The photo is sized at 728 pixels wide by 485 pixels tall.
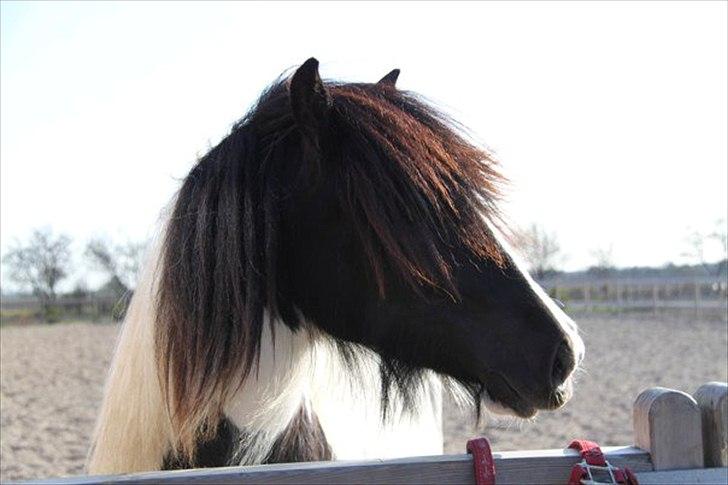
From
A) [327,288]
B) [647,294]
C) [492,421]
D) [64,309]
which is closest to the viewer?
[327,288]

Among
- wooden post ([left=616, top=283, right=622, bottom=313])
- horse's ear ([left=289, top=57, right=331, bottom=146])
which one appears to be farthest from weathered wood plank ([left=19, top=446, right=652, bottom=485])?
wooden post ([left=616, top=283, right=622, bottom=313])

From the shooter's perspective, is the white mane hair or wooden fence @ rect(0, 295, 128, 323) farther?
wooden fence @ rect(0, 295, 128, 323)

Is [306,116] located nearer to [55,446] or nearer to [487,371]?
[487,371]

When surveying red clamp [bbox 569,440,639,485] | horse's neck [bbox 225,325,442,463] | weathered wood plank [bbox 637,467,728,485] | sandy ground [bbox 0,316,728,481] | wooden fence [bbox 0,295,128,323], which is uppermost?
horse's neck [bbox 225,325,442,463]

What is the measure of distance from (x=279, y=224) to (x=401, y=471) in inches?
23.3

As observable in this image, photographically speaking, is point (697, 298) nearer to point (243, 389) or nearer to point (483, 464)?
point (243, 389)

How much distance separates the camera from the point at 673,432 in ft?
4.34

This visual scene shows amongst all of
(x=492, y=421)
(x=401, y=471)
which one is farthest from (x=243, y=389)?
(x=492, y=421)

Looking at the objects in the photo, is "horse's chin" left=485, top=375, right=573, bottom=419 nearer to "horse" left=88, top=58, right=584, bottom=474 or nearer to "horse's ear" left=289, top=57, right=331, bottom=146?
"horse" left=88, top=58, right=584, bottom=474

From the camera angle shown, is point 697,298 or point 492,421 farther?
point 697,298

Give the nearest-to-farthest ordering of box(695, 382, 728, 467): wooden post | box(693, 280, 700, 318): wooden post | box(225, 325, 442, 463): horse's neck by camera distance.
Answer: box(695, 382, 728, 467): wooden post
box(225, 325, 442, 463): horse's neck
box(693, 280, 700, 318): wooden post

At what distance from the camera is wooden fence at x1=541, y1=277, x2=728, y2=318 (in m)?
20.7

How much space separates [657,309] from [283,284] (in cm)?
2208

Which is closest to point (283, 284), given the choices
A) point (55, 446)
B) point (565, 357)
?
point (565, 357)
